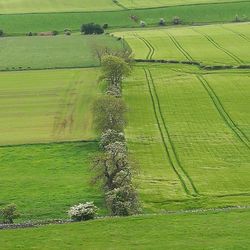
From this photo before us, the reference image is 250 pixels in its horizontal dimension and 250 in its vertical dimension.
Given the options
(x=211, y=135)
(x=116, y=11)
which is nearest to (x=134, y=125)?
(x=211, y=135)

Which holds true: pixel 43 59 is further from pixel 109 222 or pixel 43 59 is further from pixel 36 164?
pixel 109 222

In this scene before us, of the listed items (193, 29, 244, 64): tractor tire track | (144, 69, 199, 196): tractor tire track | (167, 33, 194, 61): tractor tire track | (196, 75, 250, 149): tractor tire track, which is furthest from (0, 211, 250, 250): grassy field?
(167, 33, 194, 61): tractor tire track

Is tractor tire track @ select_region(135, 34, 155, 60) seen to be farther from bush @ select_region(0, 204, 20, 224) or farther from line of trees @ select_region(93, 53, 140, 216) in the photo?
bush @ select_region(0, 204, 20, 224)

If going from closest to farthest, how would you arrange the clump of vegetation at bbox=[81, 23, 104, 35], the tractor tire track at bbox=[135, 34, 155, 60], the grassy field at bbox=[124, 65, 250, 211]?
the grassy field at bbox=[124, 65, 250, 211], the tractor tire track at bbox=[135, 34, 155, 60], the clump of vegetation at bbox=[81, 23, 104, 35]

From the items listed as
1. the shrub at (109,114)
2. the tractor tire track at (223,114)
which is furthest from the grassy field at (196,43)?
the shrub at (109,114)

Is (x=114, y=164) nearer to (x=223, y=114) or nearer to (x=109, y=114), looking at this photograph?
(x=109, y=114)

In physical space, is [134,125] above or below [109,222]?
below
